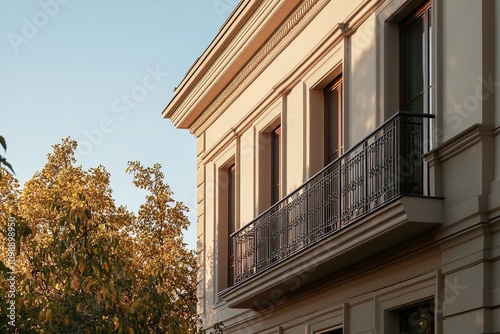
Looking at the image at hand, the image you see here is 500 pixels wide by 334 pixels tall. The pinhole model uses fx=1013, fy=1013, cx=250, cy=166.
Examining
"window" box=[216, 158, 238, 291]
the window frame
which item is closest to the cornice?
the window frame

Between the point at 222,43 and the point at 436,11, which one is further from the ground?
the point at 222,43

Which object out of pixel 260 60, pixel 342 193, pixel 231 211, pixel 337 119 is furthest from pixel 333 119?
pixel 231 211

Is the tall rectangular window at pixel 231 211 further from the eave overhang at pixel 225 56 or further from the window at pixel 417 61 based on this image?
the window at pixel 417 61

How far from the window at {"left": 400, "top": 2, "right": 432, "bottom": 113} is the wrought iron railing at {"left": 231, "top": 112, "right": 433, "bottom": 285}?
0.51 meters

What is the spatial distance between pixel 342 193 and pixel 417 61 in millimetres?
2159

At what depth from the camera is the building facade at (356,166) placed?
35.3 feet

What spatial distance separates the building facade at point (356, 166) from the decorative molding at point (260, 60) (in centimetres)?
4

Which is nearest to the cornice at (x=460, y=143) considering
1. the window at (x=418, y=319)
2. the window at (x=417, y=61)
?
the window at (x=417, y=61)

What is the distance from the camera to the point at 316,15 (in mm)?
16172

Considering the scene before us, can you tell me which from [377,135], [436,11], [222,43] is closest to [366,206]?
[377,135]

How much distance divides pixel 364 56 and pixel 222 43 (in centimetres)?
658

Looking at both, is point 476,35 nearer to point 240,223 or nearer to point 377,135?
point 377,135

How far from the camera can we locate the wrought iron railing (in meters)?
12.0

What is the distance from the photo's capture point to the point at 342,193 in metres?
14.0
